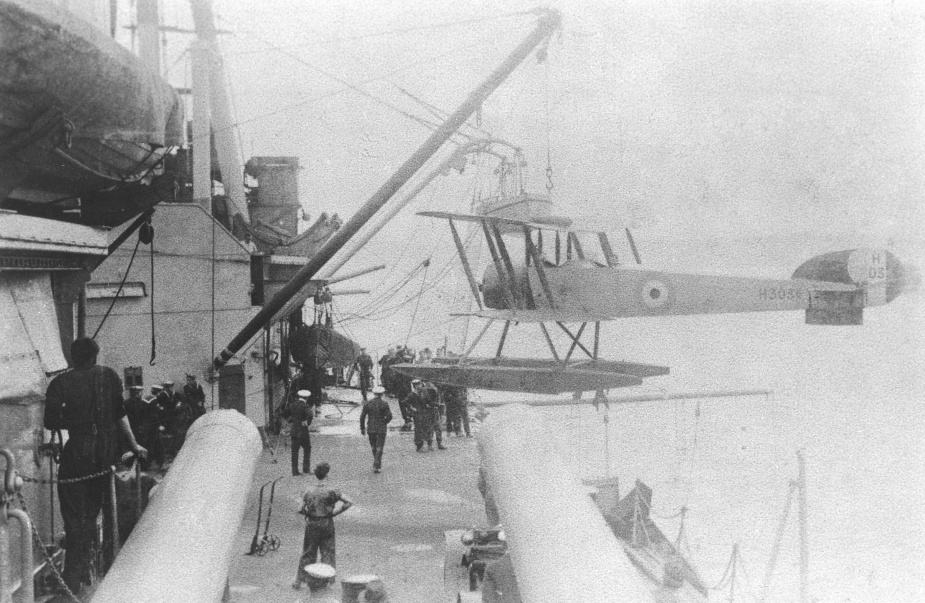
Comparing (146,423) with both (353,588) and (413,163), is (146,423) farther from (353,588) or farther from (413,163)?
(413,163)

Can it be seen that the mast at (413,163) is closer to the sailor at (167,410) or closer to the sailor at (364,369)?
the sailor at (167,410)

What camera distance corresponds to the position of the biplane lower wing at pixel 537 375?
484 inches

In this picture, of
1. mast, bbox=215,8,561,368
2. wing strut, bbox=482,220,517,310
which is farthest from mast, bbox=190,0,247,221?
wing strut, bbox=482,220,517,310

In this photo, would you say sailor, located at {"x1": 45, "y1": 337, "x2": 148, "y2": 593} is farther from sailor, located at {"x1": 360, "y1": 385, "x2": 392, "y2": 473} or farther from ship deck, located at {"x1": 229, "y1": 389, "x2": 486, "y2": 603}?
sailor, located at {"x1": 360, "y1": 385, "x2": 392, "y2": 473}

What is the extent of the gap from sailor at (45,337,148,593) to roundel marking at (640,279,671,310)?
871 cm

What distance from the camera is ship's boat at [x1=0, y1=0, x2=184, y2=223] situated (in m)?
4.21

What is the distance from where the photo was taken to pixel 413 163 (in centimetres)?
1617

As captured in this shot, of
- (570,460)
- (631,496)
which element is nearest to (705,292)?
(631,496)

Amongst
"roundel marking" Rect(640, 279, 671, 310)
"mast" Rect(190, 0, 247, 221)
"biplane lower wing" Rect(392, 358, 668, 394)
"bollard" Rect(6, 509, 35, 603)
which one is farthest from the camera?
"mast" Rect(190, 0, 247, 221)

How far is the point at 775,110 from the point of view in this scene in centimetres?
9506


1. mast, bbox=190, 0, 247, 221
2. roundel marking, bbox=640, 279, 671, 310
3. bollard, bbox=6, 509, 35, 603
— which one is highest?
mast, bbox=190, 0, 247, 221

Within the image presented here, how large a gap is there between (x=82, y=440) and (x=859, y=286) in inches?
451

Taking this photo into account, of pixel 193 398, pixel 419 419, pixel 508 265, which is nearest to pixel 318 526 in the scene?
pixel 193 398

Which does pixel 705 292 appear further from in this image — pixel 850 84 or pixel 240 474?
pixel 850 84
